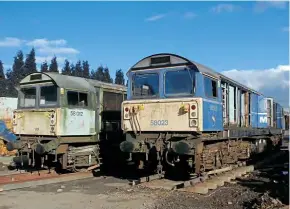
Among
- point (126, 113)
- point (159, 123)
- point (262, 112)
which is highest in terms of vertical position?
point (262, 112)

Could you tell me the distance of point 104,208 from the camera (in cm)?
805

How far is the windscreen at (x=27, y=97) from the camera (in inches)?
529

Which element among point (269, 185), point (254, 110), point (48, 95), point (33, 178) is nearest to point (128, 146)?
point (33, 178)

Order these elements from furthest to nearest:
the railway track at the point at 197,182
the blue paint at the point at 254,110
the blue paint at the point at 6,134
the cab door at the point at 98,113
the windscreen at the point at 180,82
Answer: the blue paint at the point at 254,110, the blue paint at the point at 6,134, the cab door at the point at 98,113, the windscreen at the point at 180,82, the railway track at the point at 197,182

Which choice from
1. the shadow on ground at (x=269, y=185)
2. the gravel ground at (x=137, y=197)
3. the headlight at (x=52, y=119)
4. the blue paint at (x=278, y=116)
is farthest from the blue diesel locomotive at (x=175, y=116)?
the blue paint at (x=278, y=116)

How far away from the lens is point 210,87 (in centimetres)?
1135

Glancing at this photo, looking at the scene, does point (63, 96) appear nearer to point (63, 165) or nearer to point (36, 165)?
point (63, 165)

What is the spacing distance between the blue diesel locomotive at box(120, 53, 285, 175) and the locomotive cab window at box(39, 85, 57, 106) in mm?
2667

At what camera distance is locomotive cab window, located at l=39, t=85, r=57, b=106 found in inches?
501

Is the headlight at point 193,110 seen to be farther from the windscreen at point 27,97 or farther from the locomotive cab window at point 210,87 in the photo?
the windscreen at point 27,97

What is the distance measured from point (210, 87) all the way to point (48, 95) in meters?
5.59

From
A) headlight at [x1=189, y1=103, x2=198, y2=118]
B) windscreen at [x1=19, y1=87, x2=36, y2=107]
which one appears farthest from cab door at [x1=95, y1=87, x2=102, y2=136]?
headlight at [x1=189, y1=103, x2=198, y2=118]

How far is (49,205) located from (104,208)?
133cm

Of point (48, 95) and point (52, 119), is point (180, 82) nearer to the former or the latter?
point (52, 119)
